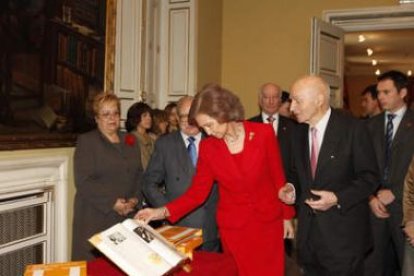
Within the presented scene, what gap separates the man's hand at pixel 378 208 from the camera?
353 cm

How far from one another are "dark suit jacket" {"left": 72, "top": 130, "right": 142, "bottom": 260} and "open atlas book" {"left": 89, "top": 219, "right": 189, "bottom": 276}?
1.38 meters

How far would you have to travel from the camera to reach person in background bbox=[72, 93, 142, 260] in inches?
126

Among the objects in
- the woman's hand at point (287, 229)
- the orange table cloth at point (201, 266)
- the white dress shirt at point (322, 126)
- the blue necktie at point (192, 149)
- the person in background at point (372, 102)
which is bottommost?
the orange table cloth at point (201, 266)

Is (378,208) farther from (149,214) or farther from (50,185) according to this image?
(50,185)

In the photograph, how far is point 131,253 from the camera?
1.73 m

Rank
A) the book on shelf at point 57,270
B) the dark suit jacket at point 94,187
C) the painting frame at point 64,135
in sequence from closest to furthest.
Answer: the book on shelf at point 57,270 → the painting frame at point 64,135 → the dark suit jacket at point 94,187

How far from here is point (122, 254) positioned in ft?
5.60

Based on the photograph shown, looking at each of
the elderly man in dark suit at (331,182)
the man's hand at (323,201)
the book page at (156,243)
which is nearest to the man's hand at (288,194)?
the elderly man in dark suit at (331,182)

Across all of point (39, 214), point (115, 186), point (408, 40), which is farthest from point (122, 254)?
point (408, 40)

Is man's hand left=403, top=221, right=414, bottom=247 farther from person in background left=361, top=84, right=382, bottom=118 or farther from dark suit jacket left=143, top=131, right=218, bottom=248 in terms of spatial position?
person in background left=361, top=84, right=382, bottom=118

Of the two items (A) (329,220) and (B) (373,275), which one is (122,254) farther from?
(B) (373,275)

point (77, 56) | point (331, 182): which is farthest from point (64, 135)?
point (331, 182)

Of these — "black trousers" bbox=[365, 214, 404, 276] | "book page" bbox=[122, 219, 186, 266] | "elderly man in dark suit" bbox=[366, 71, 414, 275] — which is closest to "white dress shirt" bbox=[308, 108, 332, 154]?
"book page" bbox=[122, 219, 186, 266]

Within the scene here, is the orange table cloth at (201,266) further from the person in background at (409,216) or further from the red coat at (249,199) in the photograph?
the person in background at (409,216)
